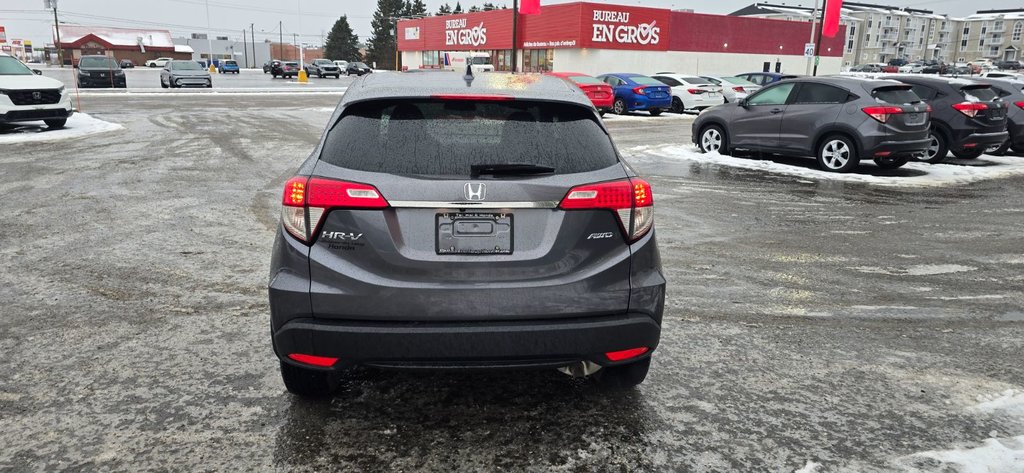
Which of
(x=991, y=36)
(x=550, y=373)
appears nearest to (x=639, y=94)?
(x=550, y=373)

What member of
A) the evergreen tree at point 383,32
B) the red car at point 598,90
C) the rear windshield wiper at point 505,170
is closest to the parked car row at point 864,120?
the red car at point 598,90

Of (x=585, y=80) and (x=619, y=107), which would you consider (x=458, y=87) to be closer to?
(x=585, y=80)

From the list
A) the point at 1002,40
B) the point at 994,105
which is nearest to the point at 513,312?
the point at 994,105

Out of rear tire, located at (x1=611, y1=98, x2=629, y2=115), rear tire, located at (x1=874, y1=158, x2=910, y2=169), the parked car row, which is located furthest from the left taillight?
rear tire, located at (x1=611, y1=98, x2=629, y2=115)

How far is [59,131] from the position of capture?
16.2 m

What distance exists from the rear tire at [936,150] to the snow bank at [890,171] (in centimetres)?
29

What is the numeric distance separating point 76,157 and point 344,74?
70621 mm

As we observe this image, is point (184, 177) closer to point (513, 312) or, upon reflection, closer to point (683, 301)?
point (683, 301)

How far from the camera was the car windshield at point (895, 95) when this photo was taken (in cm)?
1155

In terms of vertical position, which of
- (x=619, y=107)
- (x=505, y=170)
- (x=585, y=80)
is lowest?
(x=619, y=107)

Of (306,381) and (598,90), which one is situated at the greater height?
(598,90)

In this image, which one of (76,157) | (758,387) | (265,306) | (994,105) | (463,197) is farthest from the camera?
(994,105)

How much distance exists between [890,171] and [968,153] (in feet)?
12.1

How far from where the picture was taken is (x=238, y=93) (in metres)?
35.5
